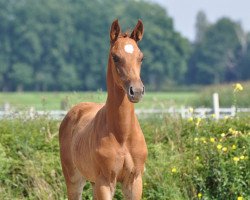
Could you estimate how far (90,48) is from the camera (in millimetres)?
103125

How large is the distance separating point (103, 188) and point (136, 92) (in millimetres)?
1175

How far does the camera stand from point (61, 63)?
10088cm

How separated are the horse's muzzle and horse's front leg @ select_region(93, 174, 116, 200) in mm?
1058

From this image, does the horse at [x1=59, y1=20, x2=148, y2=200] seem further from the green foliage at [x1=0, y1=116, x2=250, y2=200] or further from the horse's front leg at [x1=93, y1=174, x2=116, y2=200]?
the green foliage at [x1=0, y1=116, x2=250, y2=200]

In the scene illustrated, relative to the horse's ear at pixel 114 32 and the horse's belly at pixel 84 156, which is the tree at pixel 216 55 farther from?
the horse's ear at pixel 114 32

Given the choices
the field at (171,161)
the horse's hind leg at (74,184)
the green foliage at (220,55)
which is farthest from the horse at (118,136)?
the green foliage at (220,55)

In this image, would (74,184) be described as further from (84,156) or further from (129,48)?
(129,48)

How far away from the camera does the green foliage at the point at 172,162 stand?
10895 mm

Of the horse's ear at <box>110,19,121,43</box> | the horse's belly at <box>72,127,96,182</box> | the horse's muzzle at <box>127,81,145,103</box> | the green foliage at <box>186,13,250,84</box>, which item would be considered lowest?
the horse's belly at <box>72,127,96,182</box>

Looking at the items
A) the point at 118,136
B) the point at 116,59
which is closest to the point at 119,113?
the point at 118,136

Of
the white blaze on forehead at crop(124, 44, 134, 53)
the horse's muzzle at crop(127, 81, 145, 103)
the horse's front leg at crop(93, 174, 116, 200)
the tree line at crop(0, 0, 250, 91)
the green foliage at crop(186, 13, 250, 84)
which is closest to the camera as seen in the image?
the horse's muzzle at crop(127, 81, 145, 103)

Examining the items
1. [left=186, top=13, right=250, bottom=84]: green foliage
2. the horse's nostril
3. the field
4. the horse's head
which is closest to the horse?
the horse's head

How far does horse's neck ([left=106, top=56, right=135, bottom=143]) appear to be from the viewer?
7.86 meters

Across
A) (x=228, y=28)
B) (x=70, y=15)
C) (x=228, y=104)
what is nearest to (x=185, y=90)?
(x=70, y=15)
